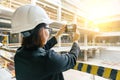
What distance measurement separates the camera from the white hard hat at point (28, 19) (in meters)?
0.62

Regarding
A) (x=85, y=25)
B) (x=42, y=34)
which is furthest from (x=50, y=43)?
(x=85, y=25)

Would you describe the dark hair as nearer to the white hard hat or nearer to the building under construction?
the white hard hat

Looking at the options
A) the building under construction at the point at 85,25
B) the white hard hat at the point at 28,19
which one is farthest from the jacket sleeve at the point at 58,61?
the building under construction at the point at 85,25

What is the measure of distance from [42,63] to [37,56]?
4 cm

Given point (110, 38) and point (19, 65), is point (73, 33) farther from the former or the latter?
point (110, 38)

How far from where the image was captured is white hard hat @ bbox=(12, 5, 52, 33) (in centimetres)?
62

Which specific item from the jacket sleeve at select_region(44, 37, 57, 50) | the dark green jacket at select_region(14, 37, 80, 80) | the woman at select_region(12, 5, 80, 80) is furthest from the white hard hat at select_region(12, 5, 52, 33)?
the jacket sleeve at select_region(44, 37, 57, 50)

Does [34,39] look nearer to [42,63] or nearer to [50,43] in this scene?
[42,63]

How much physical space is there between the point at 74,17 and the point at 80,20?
2255 mm

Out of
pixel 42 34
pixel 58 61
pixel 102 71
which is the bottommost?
pixel 102 71

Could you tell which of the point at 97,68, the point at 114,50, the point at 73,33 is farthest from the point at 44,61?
the point at 114,50

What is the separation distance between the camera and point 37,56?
0.59 m

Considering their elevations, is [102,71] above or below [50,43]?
below

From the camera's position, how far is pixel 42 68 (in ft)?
1.91
